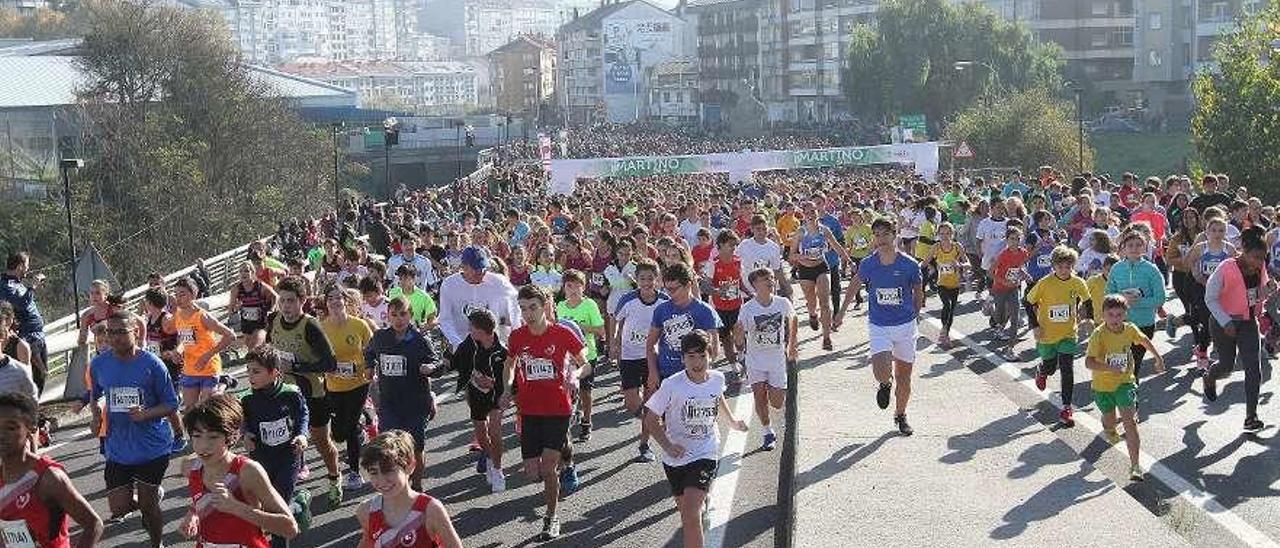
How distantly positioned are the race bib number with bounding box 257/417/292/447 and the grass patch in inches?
2956

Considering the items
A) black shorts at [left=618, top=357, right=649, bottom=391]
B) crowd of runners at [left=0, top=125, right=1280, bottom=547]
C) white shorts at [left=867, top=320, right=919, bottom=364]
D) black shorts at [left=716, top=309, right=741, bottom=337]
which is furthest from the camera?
black shorts at [left=716, top=309, right=741, bottom=337]

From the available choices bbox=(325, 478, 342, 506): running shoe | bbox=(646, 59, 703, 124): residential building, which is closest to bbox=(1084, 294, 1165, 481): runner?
bbox=(325, 478, 342, 506): running shoe

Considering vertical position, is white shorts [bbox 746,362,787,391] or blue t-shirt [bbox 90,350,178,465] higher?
blue t-shirt [bbox 90,350,178,465]

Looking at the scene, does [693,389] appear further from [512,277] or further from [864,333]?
[864,333]

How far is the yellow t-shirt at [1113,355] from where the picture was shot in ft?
35.9

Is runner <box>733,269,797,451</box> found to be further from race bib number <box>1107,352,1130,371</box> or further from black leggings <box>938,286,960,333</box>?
black leggings <box>938,286,960,333</box>

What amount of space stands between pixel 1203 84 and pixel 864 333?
2539 centimetres

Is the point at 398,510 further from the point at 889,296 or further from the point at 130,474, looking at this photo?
the point at 889,296

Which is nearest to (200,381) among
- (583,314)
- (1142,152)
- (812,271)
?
(583,314)

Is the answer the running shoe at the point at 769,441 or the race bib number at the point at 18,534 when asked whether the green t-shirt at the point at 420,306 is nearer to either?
the running shoe at the point at 769,441

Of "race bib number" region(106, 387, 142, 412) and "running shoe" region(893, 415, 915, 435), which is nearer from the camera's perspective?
"race bib number" region(106, 387, 142, 412)

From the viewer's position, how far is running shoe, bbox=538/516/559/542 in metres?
9.74

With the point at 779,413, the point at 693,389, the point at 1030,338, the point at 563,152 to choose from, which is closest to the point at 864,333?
the point at 1030,338

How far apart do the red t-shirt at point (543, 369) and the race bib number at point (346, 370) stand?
160 cm
